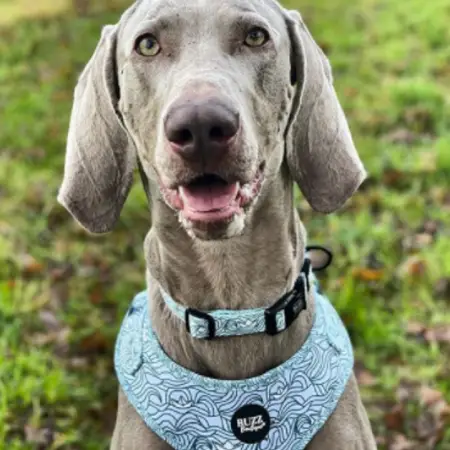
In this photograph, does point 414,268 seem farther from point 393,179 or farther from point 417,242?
point 393,179

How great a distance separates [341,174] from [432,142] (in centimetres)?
333

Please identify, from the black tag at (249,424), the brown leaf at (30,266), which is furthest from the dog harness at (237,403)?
the brown leaf at (30,266)

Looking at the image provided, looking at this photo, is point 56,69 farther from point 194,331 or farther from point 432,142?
point 194,331

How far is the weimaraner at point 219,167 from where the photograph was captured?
2541 mm


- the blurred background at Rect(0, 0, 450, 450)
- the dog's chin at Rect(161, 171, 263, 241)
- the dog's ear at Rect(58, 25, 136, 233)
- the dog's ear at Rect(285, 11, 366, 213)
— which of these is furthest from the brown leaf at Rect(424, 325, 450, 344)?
the dog's chin at Rect(161, 171, 263, 241)

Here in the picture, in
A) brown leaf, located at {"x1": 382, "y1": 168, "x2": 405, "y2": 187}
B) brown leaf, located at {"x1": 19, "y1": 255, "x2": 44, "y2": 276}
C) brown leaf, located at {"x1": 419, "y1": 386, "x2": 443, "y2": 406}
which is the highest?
brown leaf, located at {"x1": 419, "y1": 386, "x2": 443, "y2": 406}

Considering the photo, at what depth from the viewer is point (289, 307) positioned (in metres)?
2.89

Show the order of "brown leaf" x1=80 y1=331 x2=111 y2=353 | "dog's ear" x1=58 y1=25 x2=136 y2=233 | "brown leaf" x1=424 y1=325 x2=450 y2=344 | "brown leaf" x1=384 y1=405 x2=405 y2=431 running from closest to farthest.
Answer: "dog's ear" x1=58 y1=25 x2=136 y2=233
"brown leaf" x1=384 y1=405 x2=405 y2=431
"brown leaf" x1=424 y1=325 x2=450 y2=344
"brown leaf" x1=80 y1=331 x2=111 y2=353

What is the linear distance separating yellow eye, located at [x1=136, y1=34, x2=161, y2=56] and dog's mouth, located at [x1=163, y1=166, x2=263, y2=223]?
17.2 inches

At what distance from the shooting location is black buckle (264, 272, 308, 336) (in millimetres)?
2852

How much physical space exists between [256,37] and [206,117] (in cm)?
50

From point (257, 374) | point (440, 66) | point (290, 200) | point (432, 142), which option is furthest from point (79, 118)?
point (440, 66)

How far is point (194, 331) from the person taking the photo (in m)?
2.85

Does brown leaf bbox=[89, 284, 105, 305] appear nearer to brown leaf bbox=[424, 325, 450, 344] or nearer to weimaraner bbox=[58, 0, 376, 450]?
brown leaf bbox=[424, 325, 450, 344]
